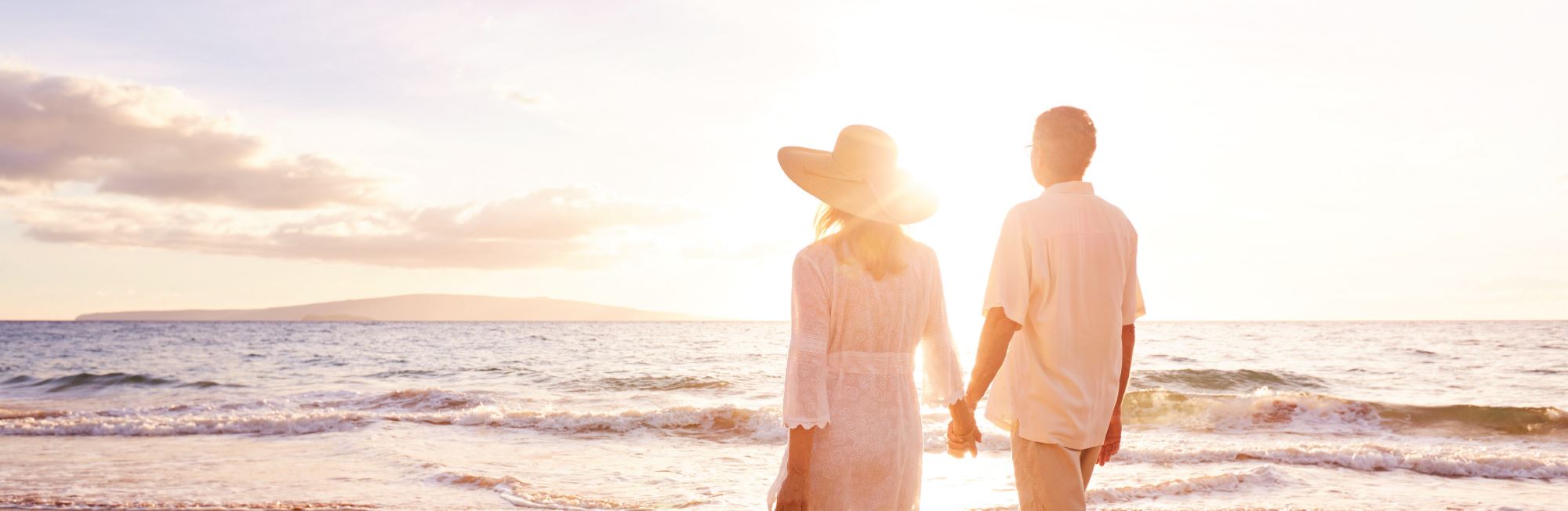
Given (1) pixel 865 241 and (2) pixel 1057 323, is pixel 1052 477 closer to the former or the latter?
(2) pixel 1057 323

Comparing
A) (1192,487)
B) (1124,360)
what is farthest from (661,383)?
(1124,360)

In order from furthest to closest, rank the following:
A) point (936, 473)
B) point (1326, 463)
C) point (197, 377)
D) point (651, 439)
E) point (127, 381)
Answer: point (197, 377) → point (127, 381) → point (651, 439) → point (1326, 463) → point (936, 473)

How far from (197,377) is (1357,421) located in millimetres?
25080

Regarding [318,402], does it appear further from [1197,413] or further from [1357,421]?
[1357,421]

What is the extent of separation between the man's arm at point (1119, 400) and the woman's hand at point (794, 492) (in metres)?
1.07

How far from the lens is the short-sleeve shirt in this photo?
2.84m

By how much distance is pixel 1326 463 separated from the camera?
9.31 metres

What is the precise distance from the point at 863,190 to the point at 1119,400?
3.97ft

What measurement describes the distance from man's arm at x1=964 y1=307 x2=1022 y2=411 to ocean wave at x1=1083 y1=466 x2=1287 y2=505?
4773 mm

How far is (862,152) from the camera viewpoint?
2611mm

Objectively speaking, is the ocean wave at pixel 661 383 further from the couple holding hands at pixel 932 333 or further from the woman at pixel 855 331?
the woman at pixel 855 331

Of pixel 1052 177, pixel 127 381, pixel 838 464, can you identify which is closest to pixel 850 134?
pixel 1052 177

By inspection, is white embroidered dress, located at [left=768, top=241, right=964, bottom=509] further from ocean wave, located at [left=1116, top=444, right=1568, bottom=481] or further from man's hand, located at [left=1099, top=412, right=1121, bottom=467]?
ocean wave, located at [left=1116, top=444, right=1568, bottom=481]

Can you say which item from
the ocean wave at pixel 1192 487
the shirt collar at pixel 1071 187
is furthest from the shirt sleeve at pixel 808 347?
the ocean wave at pixel 1192 487
